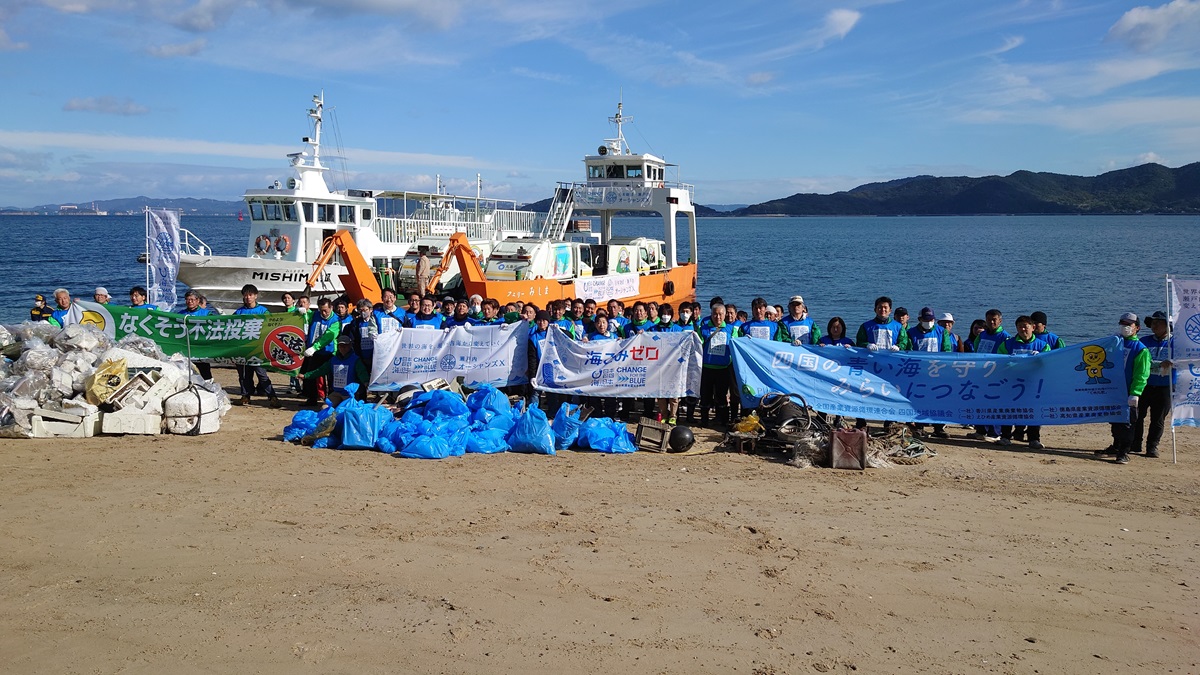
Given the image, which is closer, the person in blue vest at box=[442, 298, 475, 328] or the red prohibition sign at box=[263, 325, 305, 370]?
the person in blue vest at box=[442, 298, 475, 328]

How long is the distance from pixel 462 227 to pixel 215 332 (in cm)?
1662

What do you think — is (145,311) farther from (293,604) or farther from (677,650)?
(677,650)

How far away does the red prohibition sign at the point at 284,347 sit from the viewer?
11914 millimetres

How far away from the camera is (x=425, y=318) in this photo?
11.8 m

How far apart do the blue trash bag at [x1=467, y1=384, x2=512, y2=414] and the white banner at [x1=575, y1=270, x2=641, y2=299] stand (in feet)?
37.9

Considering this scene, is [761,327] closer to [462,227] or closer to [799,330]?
[799,330]

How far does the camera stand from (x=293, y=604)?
217 inches

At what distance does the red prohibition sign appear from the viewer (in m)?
11.9

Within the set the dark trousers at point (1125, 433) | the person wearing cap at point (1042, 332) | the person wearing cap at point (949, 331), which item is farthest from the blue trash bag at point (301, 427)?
the dark trousers at point (1125, 433)

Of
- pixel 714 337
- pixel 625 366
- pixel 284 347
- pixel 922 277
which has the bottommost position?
pixel 625 366

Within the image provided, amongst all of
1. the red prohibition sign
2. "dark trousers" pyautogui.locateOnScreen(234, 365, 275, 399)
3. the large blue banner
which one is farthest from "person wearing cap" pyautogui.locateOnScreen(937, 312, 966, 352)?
"dark trousers" pyautogui.locateOnScreen(234, 365, 275, 399)

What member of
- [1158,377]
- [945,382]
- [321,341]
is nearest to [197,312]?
[321,341]

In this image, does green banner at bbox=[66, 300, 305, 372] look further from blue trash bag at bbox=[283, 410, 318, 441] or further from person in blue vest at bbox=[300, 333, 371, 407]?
blue trash bag at bbox=[283, 410, 318, 441]

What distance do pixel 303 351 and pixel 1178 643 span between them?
409 inches
